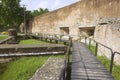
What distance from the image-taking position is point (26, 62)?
9695 millimetres

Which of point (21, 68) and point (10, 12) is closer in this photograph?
point (21, 68)

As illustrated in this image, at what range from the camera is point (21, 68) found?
909cm

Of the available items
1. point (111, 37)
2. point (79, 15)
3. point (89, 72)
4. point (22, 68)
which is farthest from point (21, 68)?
point (79, 15)

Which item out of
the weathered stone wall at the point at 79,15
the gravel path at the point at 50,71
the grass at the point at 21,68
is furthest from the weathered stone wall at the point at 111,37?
Answer: the grass at the point at 21,68

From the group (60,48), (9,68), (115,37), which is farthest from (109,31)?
(9,68)

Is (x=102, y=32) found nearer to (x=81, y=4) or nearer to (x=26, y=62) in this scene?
(x=26, y=62)

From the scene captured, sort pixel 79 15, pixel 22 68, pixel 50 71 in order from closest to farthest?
pixel 50 71
pixel 22 68
pixel 79 15

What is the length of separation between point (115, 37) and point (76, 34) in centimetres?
988

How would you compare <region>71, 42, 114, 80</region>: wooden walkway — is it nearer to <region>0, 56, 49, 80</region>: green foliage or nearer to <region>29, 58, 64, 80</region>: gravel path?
<region>29, 58, 64, 80</region>: gravel path

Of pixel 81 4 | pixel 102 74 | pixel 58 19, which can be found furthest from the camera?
pixel 58 19

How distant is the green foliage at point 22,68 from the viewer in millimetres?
8230

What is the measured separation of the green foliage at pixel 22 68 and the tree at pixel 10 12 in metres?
26.2

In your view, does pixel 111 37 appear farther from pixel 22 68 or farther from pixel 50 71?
pixel 50 71

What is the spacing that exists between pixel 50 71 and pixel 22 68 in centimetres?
299
